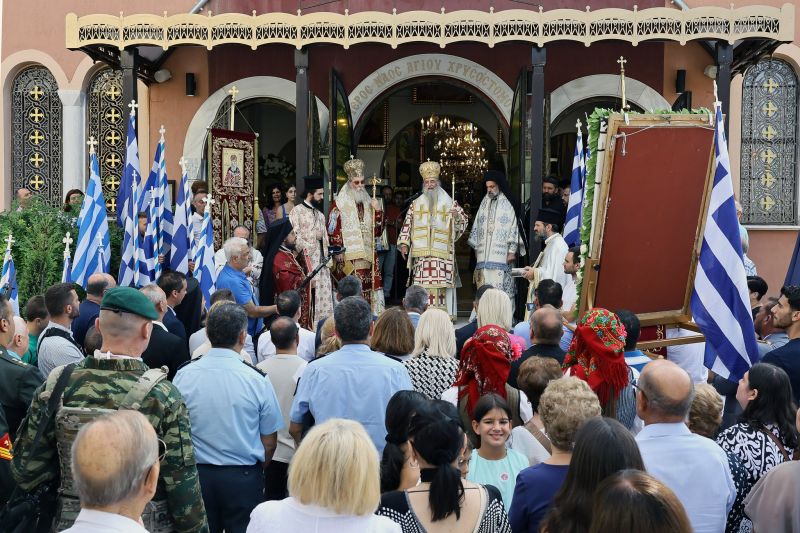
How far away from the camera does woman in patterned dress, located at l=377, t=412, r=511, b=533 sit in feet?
12.7

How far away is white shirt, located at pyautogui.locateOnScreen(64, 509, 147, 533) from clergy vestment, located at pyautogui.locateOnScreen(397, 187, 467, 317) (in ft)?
37.5

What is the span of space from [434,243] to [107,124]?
17.9ft

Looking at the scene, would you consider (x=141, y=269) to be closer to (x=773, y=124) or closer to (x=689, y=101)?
(x=689, y=101)

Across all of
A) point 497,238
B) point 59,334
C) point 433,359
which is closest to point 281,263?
point 497,238

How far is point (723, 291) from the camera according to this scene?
7.74 metres

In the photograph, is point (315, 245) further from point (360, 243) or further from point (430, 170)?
point (430, 170)

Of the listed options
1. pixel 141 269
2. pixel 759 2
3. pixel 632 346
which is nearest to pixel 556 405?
pixel 632 346

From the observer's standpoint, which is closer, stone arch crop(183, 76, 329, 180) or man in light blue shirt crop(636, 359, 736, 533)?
man in light blue shirt crop(636, 359, 736, 533)

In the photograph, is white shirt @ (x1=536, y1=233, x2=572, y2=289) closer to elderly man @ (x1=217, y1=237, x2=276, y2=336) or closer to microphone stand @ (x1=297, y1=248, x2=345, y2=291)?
microphone stand @ (x1=297, y1=248, x2=345, y2=291)

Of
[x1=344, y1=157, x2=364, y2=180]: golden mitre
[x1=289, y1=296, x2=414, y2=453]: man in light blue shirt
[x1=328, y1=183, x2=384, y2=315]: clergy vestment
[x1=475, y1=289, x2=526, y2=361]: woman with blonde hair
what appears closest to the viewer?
[x1=289, y1=296, x2=414, y2=453]: man in light blue shirt

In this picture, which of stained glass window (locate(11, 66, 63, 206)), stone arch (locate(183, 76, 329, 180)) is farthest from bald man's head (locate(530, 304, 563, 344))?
stained glass window (locate(11, 66, 63, 206))

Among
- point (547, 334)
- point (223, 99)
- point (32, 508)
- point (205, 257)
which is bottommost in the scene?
point (32, 508)

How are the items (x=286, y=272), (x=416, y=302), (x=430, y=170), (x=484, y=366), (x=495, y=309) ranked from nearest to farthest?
(x=484, y=366) < (x=495, y=309) < (x=416, y=302) < (x=286, y=272) < (x=430, y=170)

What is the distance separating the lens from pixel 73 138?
16.2 m
